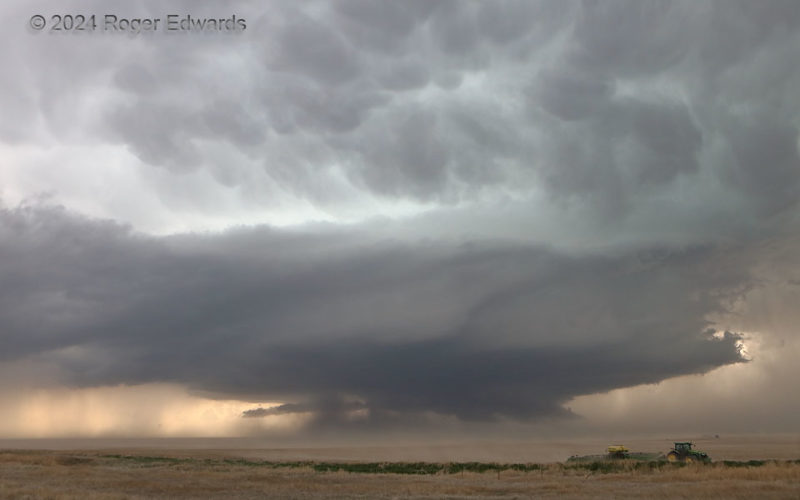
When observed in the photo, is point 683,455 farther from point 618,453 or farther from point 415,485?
point 415,485

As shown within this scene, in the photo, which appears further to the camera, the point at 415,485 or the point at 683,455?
the point at 683,455

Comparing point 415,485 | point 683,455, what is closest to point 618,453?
point 683,455

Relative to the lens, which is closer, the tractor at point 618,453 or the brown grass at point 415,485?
the brown grass at point 415,485

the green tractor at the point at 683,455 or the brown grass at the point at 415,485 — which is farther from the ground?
the brown grass at the point at 415,485

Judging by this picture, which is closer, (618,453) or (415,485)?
(415,485)

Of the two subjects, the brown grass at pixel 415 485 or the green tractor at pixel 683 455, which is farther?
the green tractor at pixel 683 455

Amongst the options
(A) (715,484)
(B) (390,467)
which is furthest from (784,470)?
(B) (390,467)

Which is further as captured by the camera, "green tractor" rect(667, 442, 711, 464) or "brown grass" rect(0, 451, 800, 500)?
"green tractor" rect(667, 442, 711, 464)

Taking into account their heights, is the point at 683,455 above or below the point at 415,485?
below

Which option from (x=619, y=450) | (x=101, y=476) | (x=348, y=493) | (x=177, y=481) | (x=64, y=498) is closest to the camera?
(x=64, y=498)

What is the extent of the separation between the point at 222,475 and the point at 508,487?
32800 millimetres

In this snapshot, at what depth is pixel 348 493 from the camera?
1948 inches

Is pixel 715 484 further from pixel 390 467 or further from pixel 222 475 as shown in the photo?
pixel 390 467

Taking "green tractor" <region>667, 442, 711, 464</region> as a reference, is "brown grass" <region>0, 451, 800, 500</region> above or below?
above
